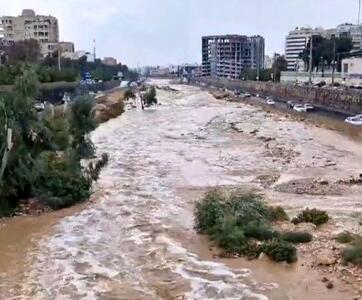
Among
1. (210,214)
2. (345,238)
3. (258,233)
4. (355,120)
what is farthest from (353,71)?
(258,233)

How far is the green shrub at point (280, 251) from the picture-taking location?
17.8 m

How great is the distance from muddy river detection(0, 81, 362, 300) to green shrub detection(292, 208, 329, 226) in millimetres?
626

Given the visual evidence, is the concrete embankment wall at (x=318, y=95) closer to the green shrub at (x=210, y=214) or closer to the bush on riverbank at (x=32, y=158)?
the bush on riverbank at (x=32, y=158)

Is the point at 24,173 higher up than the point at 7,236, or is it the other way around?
the point at 24,173

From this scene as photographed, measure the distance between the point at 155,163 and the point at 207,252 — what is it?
20868 mm

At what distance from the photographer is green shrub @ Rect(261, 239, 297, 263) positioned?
58.4 feet

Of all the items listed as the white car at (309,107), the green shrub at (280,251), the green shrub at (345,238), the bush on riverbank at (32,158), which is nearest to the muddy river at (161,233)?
the green shrub at (280,251)

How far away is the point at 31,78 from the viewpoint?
25016mm

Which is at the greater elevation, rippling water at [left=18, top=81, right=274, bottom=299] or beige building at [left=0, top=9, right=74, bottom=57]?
beige building at [left=0, top=9, right=74, bottom=57]

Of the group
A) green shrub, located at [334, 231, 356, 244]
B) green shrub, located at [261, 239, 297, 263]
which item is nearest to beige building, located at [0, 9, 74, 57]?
green shrub, located at [334, 231, 356, 244]

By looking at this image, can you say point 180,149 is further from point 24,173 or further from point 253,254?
point 253,254

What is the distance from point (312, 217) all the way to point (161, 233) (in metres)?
5.44

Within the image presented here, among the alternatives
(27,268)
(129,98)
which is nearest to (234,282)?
(27,268)

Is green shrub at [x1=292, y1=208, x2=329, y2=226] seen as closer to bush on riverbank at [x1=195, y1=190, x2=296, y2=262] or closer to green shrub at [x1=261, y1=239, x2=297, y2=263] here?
bush on riverbank at [x1=195, y1=190, x2=296, y2=262]
